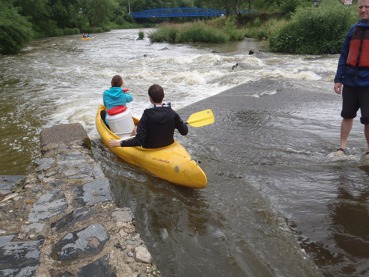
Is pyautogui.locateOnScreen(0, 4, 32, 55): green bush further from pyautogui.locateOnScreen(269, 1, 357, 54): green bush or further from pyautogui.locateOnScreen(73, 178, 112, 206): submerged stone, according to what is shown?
pyautogui.locateOnScreen(73, 178, 112, 206): submerged stone

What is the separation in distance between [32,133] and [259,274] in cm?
472

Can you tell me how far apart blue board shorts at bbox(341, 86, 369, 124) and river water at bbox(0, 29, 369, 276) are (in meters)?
0.57

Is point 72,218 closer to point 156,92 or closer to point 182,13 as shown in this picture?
point 156,92

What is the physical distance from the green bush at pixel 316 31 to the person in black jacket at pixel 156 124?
→ 550 inches

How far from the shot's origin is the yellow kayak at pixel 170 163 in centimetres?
335

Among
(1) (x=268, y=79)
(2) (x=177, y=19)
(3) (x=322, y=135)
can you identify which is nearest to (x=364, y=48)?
(3) (x=322, y=135)

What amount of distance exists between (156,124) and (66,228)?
5.05ft

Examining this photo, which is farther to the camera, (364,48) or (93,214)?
(364,48)

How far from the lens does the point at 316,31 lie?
16047 mm

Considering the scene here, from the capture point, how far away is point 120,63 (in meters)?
14.4

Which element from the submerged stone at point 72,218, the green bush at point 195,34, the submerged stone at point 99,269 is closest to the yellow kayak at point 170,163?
the submerged stone at point 72,218

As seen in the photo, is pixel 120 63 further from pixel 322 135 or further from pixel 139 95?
pixel 322 135

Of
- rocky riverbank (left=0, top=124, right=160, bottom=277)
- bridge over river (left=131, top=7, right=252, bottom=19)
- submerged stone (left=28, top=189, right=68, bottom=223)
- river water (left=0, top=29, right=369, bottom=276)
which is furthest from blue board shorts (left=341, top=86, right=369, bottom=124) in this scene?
bridge over river (left=131, top=7, right=252, bottom=19)

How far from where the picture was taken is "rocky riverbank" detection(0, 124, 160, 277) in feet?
6.66
